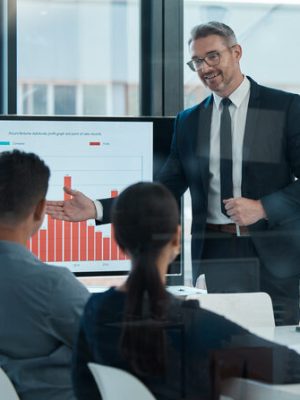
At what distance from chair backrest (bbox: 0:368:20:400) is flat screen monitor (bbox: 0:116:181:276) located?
76cm

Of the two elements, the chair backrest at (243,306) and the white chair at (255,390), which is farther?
the chair backrest at (243,306)

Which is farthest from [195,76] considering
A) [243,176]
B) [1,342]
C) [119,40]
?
[1,342]

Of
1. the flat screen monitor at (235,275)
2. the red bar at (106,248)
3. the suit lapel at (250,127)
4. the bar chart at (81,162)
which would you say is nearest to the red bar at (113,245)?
the red bar at (106,248)

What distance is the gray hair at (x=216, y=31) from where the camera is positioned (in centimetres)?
280

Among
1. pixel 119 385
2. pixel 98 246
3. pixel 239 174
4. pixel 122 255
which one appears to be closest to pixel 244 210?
pixel 239 174

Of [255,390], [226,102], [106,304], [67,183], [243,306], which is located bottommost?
[255,390]

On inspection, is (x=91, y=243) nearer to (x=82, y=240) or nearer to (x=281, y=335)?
(x=82, y=240)

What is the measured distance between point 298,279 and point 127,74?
1.29m

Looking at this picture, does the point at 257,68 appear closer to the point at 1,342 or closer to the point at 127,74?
the point at 127,74

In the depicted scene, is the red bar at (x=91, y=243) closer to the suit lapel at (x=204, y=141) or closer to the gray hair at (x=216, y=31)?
the suit lapel at (x=204, y=141)

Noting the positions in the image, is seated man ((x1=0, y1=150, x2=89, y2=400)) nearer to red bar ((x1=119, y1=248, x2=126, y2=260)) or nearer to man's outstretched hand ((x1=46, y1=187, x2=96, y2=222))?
red bar ((x1=119, y1=248, x2=126, y2=260))

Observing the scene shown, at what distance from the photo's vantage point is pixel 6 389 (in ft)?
6.10

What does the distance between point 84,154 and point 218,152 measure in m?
0.57

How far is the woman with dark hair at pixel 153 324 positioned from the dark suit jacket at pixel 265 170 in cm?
57
